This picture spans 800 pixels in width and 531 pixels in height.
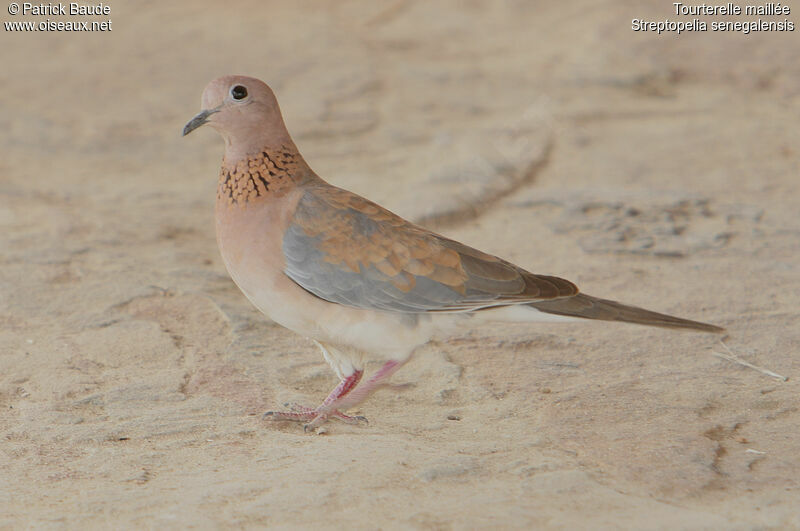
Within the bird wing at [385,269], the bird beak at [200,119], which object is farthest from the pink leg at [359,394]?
the bird beak at [200,119]

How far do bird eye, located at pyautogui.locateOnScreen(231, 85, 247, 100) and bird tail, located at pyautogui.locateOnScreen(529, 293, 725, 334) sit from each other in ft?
4.53

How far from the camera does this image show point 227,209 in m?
3.75

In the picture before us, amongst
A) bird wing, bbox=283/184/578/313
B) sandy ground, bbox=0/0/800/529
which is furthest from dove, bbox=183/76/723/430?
sandy ground, bbox=0/0/800/529

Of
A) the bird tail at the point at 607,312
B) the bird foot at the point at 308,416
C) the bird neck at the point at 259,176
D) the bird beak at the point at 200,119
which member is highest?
the bird beak at the point at 200,119

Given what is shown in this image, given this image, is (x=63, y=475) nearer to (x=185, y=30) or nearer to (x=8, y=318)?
(x=8, y=318)

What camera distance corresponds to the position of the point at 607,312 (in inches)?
146

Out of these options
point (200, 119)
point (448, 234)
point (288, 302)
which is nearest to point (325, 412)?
point (288, 302)

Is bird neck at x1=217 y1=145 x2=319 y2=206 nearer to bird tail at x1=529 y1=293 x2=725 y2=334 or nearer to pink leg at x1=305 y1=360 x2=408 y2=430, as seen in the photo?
pink leg at x1=305 y1=360 x2=408 y2=430

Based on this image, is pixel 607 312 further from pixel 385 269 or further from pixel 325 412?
pixel 325 412

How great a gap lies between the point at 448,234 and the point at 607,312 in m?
2.41

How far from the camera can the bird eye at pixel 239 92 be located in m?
3.82

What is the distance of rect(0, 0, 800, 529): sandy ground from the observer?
10.4 feet

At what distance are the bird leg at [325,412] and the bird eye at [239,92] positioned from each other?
117 cm

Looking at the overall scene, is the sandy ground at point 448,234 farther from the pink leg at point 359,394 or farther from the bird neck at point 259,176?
the bird neck at point 259,176
